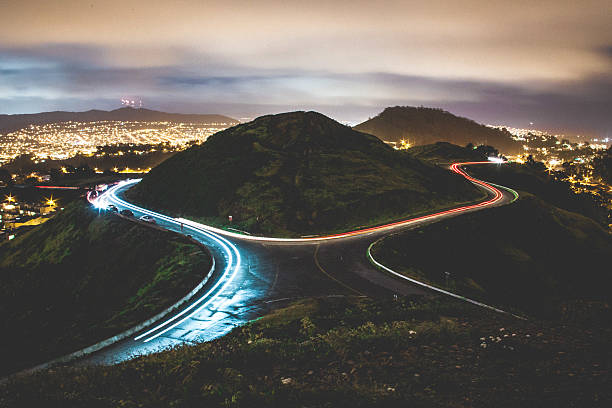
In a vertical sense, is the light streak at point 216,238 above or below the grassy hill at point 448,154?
below

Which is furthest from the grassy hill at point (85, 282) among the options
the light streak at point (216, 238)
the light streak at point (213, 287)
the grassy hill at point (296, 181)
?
the grassy hill at point (296, 181)

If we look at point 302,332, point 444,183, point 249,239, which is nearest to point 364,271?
point 302,332

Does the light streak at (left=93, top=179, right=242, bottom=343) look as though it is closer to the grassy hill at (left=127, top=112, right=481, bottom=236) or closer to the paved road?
the paved road

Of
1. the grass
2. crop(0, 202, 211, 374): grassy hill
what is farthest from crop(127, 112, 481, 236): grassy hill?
the grass

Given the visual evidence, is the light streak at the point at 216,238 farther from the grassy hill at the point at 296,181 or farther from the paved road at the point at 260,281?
the grassy hill at the point at 296,181

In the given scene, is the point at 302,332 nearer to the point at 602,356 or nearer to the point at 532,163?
the point at 602,356

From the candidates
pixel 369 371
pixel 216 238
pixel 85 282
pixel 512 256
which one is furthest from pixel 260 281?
pixel 512 256
